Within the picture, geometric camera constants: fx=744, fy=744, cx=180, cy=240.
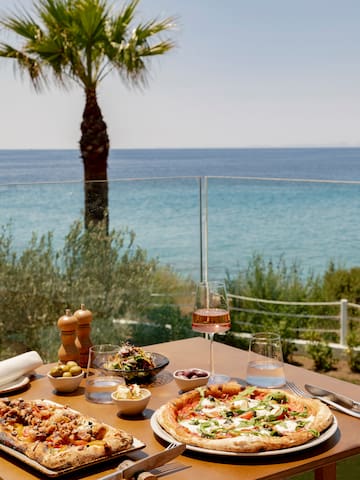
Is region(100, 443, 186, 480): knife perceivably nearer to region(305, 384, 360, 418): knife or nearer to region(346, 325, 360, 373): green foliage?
region(305, 384, 360, 418): knife

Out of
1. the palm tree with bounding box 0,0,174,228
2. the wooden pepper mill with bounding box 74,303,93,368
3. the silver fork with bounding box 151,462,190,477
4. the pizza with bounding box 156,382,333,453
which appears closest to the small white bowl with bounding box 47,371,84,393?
the wooden pepper mill with bounding box 74,303,93,368

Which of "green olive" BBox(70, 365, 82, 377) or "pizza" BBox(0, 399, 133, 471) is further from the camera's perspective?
"green olive" BBox(70, 365, 82, 377)

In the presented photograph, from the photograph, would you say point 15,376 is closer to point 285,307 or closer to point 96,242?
point 96,242

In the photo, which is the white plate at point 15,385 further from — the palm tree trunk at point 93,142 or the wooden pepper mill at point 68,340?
the palm tree trunk at point 93,142

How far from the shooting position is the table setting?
52.3 inches

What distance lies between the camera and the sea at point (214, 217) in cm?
369

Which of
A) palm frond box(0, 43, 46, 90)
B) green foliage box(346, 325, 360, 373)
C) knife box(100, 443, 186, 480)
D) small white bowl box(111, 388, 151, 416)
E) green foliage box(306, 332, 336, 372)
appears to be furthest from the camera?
palm frond box(0, 43, 46, 90)

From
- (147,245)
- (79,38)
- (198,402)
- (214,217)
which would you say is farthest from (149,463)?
(79,38)

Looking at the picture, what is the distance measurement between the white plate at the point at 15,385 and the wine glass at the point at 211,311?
438mm

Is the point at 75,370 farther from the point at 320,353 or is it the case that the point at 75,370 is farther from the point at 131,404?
the point at 320,353

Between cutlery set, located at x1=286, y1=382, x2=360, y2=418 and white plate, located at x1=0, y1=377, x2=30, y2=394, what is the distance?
0.64m

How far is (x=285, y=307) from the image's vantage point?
4414mm

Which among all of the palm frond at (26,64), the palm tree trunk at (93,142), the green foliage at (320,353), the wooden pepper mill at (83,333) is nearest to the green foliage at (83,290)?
the green foliage at (320,353)

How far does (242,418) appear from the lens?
146 centimetres
